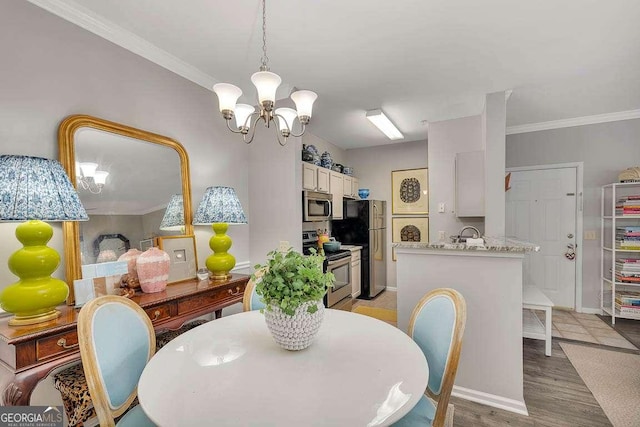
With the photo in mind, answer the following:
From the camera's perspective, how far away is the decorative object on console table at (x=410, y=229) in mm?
4781

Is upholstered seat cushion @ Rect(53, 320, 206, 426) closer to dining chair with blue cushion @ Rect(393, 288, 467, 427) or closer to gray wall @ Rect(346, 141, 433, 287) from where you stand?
dining chair with blue cushion @ Rect(393, 288, 467, 427)

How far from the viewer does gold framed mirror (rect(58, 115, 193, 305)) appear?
1.72 metres

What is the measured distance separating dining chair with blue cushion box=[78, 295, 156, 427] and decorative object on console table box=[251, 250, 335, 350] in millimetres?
593

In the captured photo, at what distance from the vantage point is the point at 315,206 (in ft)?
12.1

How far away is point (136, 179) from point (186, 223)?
0.49 meters

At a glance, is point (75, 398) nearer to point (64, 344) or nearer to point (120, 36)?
point (64, 344)

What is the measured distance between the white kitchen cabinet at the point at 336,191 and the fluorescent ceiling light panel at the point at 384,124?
916 mm

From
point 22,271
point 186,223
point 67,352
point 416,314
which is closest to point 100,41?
point 186,223

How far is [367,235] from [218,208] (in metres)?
2.64

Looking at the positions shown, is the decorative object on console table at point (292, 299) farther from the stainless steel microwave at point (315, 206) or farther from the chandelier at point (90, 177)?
the stainless steel microwave at point (315, 206)

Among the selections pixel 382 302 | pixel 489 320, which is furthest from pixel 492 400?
pixel 382 302

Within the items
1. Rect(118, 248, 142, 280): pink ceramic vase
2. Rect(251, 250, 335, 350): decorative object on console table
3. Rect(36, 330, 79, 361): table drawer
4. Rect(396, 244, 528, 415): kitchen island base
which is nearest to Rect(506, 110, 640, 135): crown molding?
Rect(396, 244, 528, 415): kitchen island base

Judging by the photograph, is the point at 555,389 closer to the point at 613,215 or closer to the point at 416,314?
the point at 416,314

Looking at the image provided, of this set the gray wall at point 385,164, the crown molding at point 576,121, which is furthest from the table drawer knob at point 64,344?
the crown molding at point 576,121
